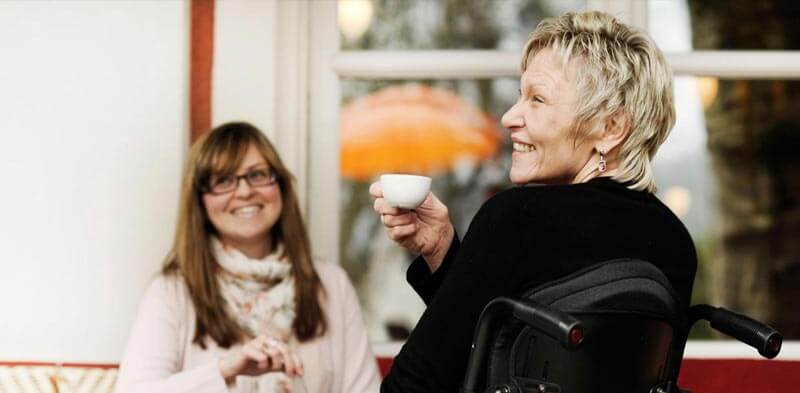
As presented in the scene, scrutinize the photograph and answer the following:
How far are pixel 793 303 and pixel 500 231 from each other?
3.56 m

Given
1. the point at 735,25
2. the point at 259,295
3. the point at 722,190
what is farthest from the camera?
the point at 722,190

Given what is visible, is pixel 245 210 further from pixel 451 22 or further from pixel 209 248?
pixel 451 22

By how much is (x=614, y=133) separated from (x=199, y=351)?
1.27m

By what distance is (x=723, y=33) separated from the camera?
4570mm

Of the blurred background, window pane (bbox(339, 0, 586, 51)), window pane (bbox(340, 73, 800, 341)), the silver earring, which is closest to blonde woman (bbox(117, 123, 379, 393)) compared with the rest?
the blurred background

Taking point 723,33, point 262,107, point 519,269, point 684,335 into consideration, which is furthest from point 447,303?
point 723,33

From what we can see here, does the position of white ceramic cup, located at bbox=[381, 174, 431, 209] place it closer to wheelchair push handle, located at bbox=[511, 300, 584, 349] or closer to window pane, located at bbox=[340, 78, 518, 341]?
wheelchair push handle, located at bbox=[511, 300, 584, 349]

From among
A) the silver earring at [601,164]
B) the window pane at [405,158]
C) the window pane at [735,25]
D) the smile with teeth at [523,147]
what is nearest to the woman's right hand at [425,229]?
the smile with teeth at [523,147]

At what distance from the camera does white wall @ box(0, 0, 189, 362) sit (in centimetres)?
259

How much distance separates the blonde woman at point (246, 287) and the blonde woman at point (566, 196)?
85 cm

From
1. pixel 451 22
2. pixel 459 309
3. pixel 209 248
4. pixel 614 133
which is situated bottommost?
pixel 209 248

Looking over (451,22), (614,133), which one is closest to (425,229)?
(614,133)

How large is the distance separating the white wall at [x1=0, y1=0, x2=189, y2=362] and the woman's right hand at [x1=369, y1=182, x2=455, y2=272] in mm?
1040

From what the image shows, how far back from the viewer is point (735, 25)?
465cm
